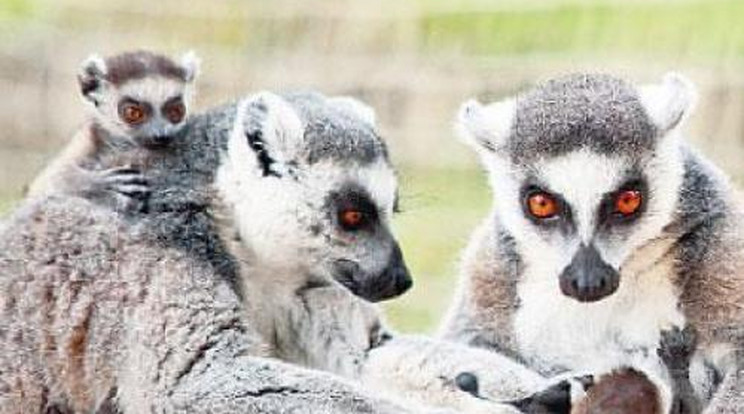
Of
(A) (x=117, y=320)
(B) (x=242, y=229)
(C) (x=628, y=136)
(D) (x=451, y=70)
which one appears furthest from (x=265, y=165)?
(D) (x=451, y=70)

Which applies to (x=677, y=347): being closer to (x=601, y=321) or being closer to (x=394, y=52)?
(x=601, y=321)

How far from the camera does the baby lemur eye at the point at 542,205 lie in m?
2.19

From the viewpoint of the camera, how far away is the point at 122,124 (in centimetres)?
268

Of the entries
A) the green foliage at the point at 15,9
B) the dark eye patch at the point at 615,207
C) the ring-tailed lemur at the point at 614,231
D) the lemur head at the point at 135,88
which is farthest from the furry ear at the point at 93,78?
the green foliage at the point at 15,9

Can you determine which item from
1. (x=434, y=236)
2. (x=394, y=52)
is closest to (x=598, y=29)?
(x=394, y=52)

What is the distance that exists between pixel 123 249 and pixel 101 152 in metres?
0.34

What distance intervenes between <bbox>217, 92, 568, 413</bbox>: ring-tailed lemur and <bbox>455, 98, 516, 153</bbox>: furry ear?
5.1 inches

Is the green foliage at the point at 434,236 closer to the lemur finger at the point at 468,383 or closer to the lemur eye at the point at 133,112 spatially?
the lemur eye at the point at 133,112

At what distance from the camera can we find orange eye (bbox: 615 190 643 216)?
216 cm

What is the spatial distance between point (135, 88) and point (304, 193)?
60 centimetres

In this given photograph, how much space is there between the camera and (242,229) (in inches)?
87.4

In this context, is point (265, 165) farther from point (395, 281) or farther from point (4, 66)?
point (4, 66)

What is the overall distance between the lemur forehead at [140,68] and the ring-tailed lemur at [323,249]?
52 centimetres

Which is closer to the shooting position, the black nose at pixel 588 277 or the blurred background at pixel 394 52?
the black nose at pixel 588 277
